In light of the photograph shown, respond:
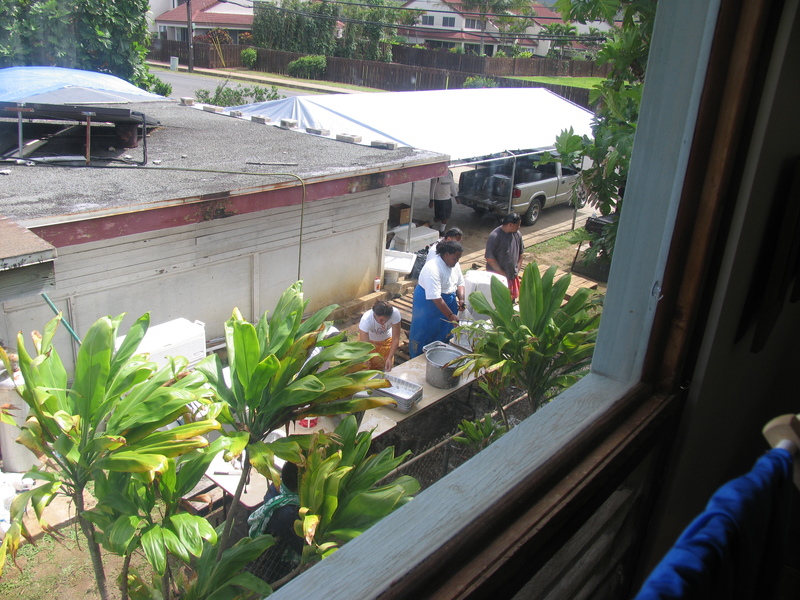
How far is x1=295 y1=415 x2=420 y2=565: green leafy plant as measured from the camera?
9.31 feet

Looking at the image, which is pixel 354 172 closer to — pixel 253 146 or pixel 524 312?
pixel 253 146

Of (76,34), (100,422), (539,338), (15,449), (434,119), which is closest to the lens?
(100,422)

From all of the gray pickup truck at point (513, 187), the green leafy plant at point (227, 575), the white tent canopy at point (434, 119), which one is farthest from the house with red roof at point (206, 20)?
the green leafy plant at point (227, 575)

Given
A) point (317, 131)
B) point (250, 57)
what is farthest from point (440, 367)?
point (250, 57)

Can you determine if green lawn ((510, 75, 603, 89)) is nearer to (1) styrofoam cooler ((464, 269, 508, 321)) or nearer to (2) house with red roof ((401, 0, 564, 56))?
(2) house with red roof ((401, 0, 564, 56))

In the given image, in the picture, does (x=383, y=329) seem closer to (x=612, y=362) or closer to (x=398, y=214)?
(x=612, y=362)

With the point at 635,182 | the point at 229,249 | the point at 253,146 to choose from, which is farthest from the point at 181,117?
the point at 635,182

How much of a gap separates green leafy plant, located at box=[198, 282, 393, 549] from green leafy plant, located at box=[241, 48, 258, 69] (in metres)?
38.1

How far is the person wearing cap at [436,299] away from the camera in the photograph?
21.2ft

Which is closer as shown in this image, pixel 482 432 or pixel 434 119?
pixel 482 432

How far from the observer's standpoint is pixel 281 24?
39.9m

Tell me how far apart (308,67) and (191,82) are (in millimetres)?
9019

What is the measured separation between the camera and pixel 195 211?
6578mm

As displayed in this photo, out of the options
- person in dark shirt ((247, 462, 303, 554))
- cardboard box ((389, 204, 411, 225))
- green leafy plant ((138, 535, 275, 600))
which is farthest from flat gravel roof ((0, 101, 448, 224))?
green leafy plant ((138, 535, 275, 600))
